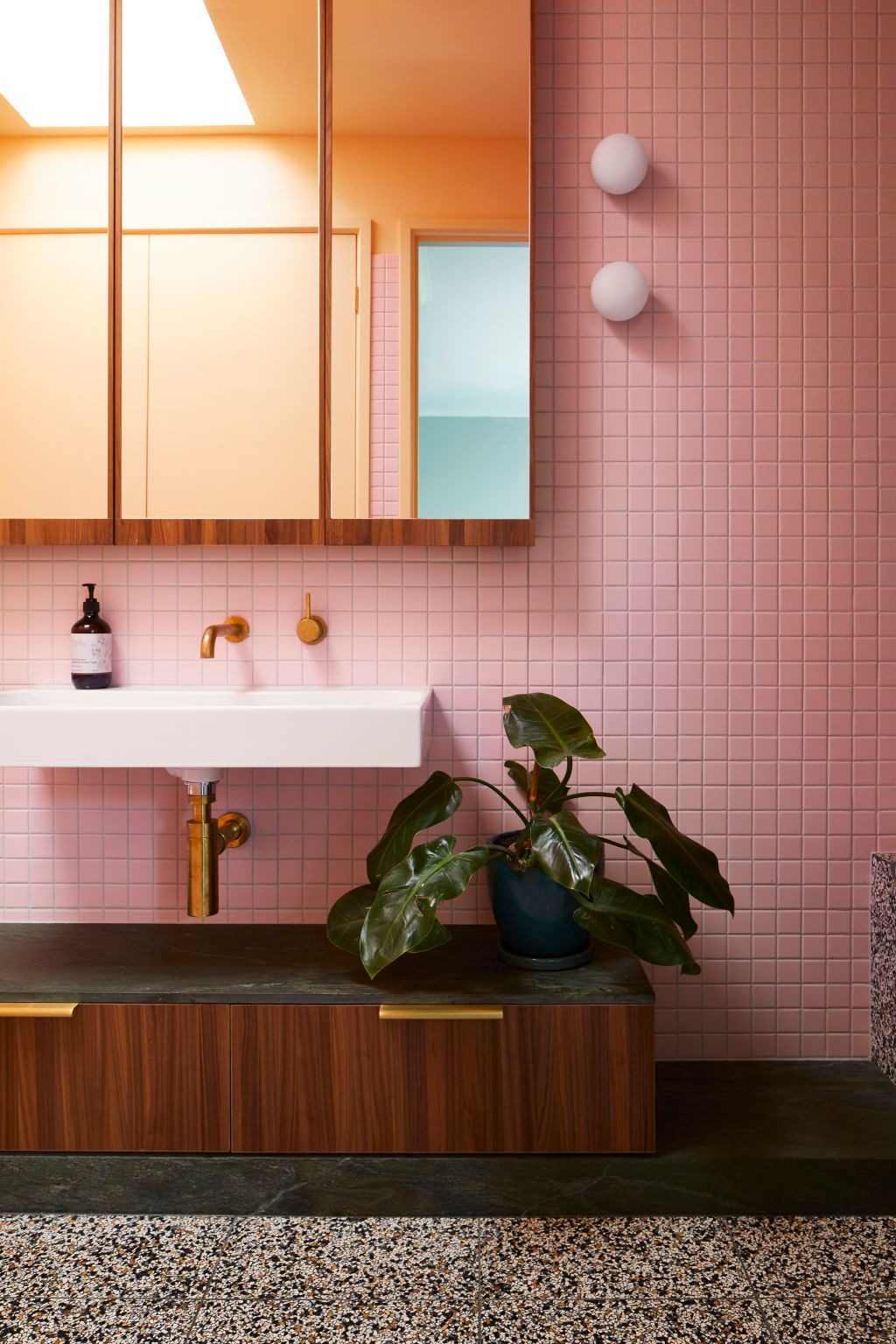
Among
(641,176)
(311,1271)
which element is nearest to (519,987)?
(311,1271)

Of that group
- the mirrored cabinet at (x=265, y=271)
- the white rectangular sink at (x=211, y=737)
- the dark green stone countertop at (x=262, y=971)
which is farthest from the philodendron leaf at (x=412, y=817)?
the mirrored cabinet at (x=265, y=271)

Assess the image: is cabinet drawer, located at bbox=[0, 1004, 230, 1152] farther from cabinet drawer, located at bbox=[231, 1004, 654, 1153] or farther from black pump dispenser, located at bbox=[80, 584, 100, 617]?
black pump dispenser, located at bbox=[80, 584, 100, 617]

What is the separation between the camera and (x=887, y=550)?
6.82ft

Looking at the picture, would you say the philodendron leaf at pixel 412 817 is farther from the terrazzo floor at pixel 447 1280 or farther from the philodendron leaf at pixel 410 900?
the terrazzo floor at pixel 447 1280

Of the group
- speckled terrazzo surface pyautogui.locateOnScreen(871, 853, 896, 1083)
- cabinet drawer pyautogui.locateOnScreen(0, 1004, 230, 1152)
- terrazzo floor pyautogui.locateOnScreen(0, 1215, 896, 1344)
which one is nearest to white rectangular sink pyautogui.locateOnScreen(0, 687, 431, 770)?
cabinet drawer pyautogui.locateOnScreen(0, 1004, 230, 1152)

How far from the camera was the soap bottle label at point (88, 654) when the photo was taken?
6.61 feet

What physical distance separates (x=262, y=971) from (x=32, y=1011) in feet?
1.30

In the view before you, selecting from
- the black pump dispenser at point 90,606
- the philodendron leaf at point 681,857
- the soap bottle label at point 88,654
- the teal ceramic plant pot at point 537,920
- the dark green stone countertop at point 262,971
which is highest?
the black pump dispenser at point 90,606

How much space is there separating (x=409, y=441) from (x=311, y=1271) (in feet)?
4.96

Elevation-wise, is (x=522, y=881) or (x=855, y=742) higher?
(x=855, y=742)

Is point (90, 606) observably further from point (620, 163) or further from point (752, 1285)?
point (752, 1285)

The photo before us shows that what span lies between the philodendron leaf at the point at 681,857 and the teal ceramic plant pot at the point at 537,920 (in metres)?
0.20

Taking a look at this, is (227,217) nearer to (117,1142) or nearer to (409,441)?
(409,441)

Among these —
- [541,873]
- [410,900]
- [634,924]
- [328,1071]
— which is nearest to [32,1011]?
[328,1071]
